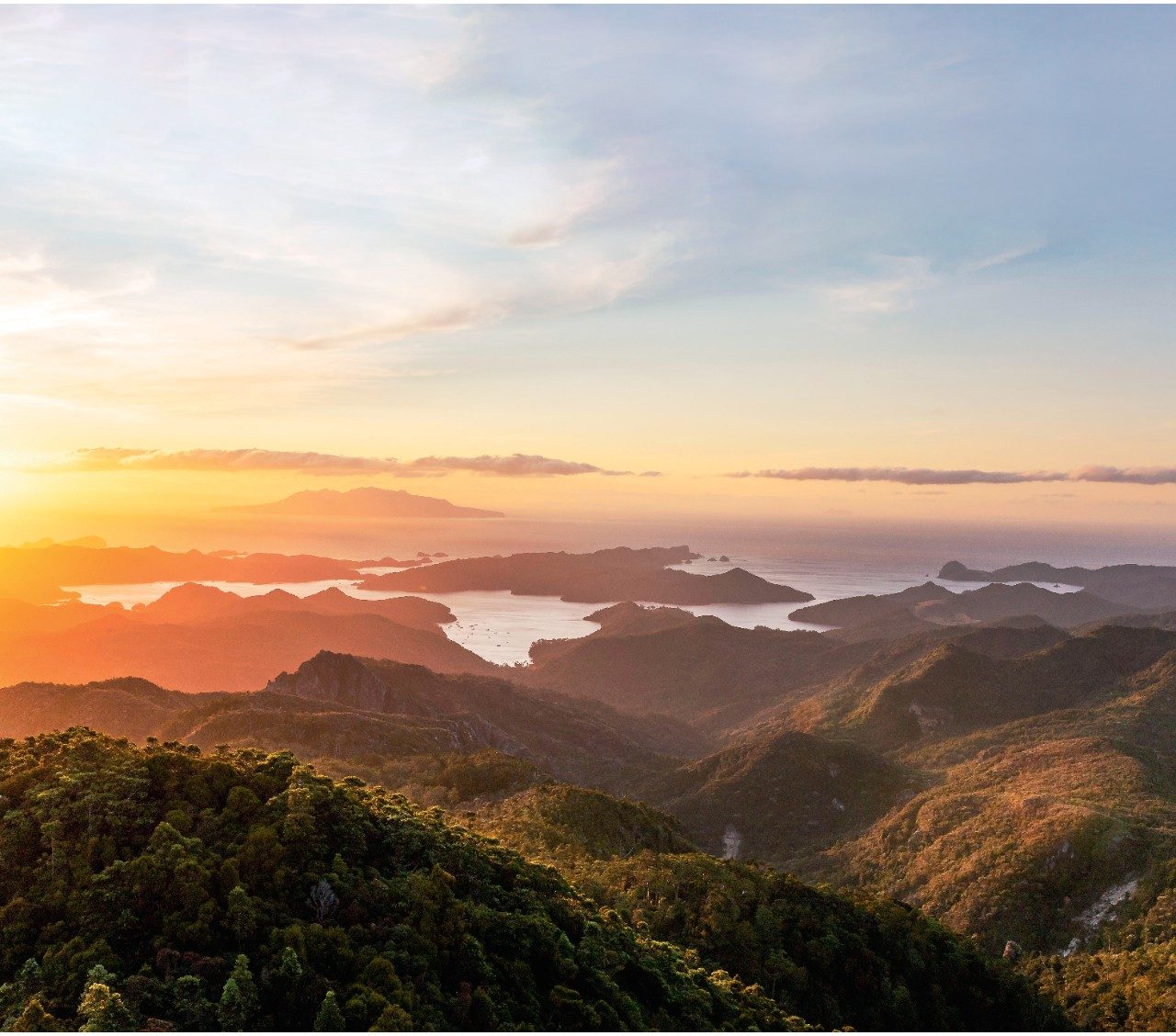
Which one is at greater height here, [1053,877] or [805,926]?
[805,926]

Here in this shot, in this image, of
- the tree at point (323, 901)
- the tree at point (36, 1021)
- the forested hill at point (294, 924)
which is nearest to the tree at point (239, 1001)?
the forested hill at point (294, 924)

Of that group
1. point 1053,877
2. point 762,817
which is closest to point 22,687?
point 762,817

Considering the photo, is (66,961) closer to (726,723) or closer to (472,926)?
(472,926)

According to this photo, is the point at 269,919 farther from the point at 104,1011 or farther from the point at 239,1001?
the point at 104,1011

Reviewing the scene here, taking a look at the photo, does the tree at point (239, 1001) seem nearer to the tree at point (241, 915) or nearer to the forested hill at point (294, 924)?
the forested hill at point (294, 924)

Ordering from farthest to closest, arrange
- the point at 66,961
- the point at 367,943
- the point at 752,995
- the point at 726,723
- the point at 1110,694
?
the point at 726,723
the point at 1110,694
the point at 752,995
the point at 367,943
the point at 66,961

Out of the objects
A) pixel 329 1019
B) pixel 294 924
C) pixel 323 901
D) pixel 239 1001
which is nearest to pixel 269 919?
pixel 294 924
